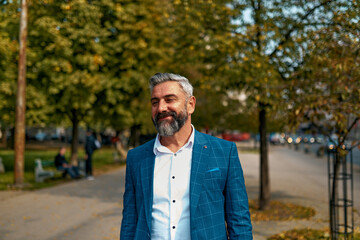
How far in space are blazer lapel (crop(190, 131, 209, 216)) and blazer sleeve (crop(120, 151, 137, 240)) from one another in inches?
19.5

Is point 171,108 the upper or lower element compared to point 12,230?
upper

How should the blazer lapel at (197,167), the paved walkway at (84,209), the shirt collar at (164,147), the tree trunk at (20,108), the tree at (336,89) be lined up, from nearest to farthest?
1. the blazer lapel at (197,167)
2. the shirt collar at (164,147)
3. the tree at (336,89)
4. the paved walkway at (84,209)
5. the tree trunk at (20,108)

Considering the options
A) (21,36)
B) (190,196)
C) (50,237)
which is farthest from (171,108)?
(21,36)

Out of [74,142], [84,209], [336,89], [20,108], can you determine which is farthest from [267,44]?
[74,142]

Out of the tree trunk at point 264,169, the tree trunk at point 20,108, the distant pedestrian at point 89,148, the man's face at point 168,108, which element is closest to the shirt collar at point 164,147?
the man's face at point 168,108

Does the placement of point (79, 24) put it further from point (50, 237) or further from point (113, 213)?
point (50, 237)

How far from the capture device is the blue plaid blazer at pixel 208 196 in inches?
95.3

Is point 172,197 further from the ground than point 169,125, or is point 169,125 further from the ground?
point 169,125

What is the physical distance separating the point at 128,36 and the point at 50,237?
457 inches

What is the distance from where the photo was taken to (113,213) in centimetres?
887

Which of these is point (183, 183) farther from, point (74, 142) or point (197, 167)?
point (74, 142)

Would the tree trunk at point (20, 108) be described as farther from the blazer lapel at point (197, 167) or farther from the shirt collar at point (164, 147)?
the blazer lapel at point (197, 167)

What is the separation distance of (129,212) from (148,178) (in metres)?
0.32

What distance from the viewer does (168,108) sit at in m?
2.46
